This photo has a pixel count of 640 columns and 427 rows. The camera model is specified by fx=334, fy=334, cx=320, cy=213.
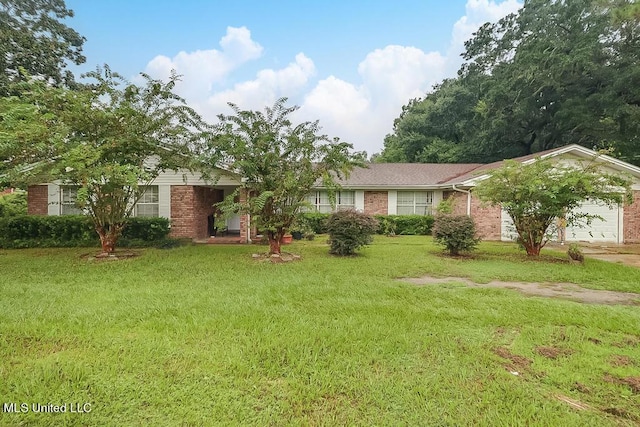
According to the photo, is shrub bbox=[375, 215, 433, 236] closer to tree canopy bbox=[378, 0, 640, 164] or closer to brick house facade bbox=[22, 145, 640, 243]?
brick house facade bbox=[22, 145, 640, 243]

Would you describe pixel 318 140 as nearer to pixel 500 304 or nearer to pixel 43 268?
pixel 500 304

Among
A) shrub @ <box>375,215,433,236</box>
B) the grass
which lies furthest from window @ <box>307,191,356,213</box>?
the grass

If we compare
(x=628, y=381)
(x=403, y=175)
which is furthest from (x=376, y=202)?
(x=628, y=381)

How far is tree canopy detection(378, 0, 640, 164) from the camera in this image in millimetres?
17312

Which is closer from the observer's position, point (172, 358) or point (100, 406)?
point (100, 406)

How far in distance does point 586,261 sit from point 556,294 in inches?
181

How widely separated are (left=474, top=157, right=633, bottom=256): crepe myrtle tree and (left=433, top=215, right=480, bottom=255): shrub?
108 cm

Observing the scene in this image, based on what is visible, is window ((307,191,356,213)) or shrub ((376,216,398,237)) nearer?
shrub ((376,216,398,237))

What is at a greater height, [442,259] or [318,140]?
[318,140]

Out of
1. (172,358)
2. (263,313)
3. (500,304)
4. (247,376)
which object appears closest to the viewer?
(247,376)

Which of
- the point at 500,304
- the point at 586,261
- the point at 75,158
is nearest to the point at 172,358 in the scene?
the point at 500,304

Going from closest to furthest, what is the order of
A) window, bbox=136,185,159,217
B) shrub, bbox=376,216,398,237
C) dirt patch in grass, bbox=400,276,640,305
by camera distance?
dirt patch in grass, bbox=400,276,640,305 → window, bbox=136,185,159,217 → shrub, bbox=376,216,398,237

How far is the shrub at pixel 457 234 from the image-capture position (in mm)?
9570

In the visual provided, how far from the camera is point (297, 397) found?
2557mm
